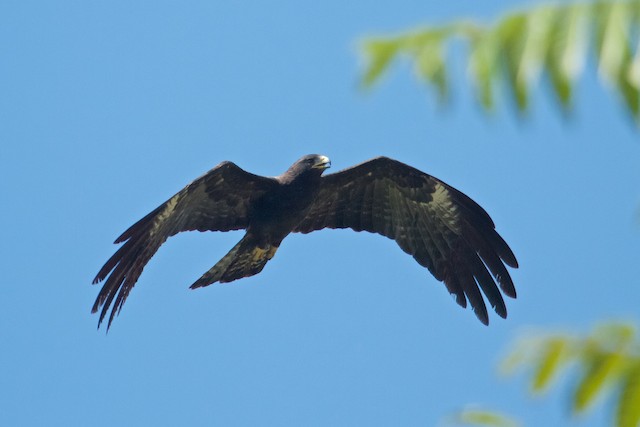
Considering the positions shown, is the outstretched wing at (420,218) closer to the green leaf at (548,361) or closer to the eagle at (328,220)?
the eagle at (328,220)

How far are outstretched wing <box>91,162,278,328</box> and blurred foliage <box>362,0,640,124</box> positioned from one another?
7467 mm

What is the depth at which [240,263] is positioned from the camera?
11578 millimetres

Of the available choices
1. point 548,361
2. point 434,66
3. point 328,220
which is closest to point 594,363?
point 548,361

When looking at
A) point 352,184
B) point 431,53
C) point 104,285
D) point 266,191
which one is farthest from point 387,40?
point 352,184

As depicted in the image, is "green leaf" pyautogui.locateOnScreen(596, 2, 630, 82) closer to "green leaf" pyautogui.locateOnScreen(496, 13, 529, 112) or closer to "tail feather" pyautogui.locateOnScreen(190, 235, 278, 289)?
"green leaf" pyautogui.locateOnScreen(496, 13, 529, 112)

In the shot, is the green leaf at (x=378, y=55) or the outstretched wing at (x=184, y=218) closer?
the green leaf at (x=378, y=55)

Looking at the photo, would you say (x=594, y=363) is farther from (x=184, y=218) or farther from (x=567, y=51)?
(x=184, y=218)

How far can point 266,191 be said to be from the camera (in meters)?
11.2

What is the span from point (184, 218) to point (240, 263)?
997 millimetres

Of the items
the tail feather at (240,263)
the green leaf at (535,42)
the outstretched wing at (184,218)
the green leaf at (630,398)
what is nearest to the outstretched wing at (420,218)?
the tail feather at (240,263)

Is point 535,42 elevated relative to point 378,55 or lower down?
lower down

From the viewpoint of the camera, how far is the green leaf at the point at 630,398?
2334mm

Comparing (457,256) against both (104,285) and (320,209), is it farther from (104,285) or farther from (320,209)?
(104,285)

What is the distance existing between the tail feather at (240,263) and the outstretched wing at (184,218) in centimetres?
26
